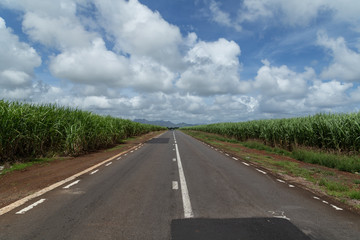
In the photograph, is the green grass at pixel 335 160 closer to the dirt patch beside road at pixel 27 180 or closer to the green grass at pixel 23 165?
the dirt patch beside road at pixel 27 180

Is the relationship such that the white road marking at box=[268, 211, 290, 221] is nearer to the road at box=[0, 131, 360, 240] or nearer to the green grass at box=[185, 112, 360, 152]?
the road at box=[0, 131, 360, 240]

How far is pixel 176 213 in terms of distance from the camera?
4.37m

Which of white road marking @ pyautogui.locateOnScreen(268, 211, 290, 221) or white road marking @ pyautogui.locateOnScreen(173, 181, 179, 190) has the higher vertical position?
white road marking @ pyautogui.locateOnScreen(173, 181, 179, 190)

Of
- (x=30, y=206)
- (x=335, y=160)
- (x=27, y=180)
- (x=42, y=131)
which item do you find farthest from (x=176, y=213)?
(x=335, y=160)

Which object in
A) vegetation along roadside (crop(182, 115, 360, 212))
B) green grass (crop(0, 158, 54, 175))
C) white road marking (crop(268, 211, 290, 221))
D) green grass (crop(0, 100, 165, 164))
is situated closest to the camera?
white road marking (crop(268, 211, 290, 221))

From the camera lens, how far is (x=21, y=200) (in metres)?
5.03

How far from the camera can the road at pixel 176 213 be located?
354 cm

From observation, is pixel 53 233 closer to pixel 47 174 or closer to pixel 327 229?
pixel 327 229

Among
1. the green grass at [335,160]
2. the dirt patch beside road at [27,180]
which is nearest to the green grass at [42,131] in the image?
the dirt patch beside road at [27,180]

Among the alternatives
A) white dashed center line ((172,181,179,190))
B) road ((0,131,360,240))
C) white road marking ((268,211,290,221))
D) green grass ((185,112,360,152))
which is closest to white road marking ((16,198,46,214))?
road ((0,131,360,240))

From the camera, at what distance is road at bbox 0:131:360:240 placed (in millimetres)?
3545

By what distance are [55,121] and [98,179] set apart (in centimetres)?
694

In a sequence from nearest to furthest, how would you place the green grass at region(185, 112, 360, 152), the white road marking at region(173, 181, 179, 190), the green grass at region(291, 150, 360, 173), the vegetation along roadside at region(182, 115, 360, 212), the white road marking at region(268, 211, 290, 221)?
the white road marking at region(268, 211, 290, 221)
the white road marking at region(173, 181, 179, 190)
the vegetation along roadside at region(182, 115, 360, 212)
the green grass at region(291, 150, 360, 173)
the green grass at region(185, 112, 360, 152)

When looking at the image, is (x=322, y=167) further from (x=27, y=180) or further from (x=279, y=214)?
(x=27, y=180)
